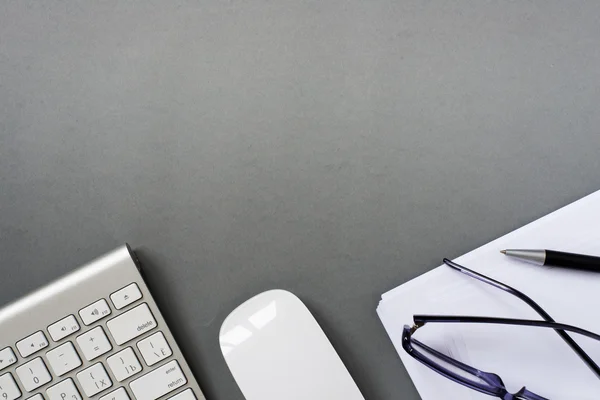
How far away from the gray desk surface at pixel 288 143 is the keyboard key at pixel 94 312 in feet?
0.16

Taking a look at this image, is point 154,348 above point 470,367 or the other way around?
above

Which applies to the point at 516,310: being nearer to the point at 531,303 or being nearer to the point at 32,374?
the point at 531,303

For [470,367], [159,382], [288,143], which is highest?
[288,143]

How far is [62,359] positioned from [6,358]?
0.14 ft

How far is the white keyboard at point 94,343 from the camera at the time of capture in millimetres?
453

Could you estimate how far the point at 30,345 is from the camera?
1.49 feet

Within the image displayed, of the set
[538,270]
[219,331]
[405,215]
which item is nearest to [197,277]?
[219,331]

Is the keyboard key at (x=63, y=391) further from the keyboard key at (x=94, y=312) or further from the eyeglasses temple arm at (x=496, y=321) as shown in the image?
the eyeglasses temple arm at (x=496, y=321)

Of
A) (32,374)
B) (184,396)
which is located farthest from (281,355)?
(32,374)

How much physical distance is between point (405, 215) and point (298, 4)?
21 centimetres

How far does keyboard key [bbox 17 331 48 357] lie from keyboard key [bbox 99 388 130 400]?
64 millimetres

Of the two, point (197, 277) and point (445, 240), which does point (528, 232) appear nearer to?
point (445, 240)

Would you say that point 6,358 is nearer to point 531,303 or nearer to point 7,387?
point 7,387

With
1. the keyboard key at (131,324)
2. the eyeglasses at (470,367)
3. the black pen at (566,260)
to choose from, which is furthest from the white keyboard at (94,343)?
the black pen at (566,260)
